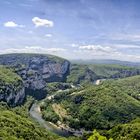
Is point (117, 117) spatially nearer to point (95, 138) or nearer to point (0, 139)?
point (0, 139)

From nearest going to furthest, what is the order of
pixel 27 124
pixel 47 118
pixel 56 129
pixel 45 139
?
pixel 45 139 → pixel 27 124 → pixel 56 129 → pixel 47 118

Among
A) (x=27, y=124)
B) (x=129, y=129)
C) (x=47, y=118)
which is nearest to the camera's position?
(x=129, y=129)

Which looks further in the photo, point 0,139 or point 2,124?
point 2,124

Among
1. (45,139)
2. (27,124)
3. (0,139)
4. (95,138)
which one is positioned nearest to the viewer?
(95,138)

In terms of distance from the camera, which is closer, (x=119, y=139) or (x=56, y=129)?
(x=119, y=139)

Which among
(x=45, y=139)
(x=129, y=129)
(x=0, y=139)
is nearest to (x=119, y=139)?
(x=129, y=129)

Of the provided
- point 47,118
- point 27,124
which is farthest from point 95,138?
point 47,118

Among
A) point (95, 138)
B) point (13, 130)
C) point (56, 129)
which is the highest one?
point (95, 138)

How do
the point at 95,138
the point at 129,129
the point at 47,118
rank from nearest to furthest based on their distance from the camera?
1. the point at 95,138
2. the point at 129,129
3. the point at 47,118

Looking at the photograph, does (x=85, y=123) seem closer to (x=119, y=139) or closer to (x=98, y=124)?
(x=98, y=124)

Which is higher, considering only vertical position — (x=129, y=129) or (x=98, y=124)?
(x=129, y=129)
